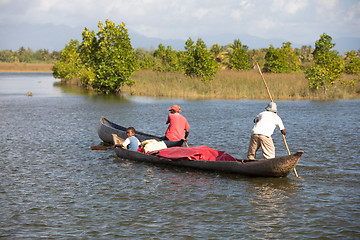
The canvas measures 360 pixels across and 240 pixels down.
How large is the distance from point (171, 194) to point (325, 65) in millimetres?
23938

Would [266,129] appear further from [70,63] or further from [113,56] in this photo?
[70,63]

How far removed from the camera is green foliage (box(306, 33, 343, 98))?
99.8 feet

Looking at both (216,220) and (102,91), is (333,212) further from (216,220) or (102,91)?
(102,91)

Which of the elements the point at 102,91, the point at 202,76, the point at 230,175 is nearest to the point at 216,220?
the point at 230,175

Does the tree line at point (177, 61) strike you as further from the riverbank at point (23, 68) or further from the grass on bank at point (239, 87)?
the riverbank at point (23, 68)

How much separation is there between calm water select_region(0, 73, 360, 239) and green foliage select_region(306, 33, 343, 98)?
12.9 meters

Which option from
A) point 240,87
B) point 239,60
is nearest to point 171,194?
point 240,87

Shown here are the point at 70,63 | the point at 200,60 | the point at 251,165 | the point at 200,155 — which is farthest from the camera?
the point at 70,63

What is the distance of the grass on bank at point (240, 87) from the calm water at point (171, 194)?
45.4 feet

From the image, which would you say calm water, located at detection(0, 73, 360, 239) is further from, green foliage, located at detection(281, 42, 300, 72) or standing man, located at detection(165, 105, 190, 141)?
green foliage, located at detection(281, 42, 300, 72)

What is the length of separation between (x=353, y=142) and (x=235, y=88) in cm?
1862

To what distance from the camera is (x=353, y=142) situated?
15.2 m

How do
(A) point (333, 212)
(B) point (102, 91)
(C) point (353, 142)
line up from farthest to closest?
(B) point (102, 91), (C) point (353, 142), (A) point (333, 212)

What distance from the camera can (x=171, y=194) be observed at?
9.42 meters
